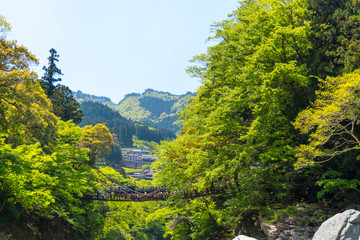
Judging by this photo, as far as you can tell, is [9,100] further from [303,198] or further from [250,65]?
[303,198]

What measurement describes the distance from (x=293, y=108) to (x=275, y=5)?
6.73 meters

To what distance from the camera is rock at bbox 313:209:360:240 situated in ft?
32.5

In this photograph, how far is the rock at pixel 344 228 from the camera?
9898mm

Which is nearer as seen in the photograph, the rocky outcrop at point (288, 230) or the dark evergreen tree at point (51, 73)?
the rocky outcrop at point (288, 230)

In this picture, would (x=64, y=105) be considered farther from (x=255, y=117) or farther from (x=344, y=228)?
(x=344, y=228)

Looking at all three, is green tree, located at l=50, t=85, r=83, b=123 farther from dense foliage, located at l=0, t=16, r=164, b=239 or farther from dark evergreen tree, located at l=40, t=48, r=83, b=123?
dense foliage, located at l=0, t=16, r=164, b=239

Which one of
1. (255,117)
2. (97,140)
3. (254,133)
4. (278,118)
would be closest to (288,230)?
(254,133)

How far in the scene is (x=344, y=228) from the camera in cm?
1000

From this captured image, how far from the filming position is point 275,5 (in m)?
16.5

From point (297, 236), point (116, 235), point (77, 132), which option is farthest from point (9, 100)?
point (116, 235)

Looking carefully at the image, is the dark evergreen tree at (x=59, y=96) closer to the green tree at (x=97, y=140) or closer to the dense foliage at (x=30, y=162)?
the green tree at (x=97, y=140)

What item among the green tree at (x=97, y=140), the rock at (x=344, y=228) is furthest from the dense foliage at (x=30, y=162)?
the green tree at (x=97, y=140)

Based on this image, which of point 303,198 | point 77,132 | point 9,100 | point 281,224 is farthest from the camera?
point 77,132

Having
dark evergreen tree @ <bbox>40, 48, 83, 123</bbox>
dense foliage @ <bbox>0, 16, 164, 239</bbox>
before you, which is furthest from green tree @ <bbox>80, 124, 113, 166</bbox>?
dense foliage @ <bbox>0, 16, 164, 239</bbox>
